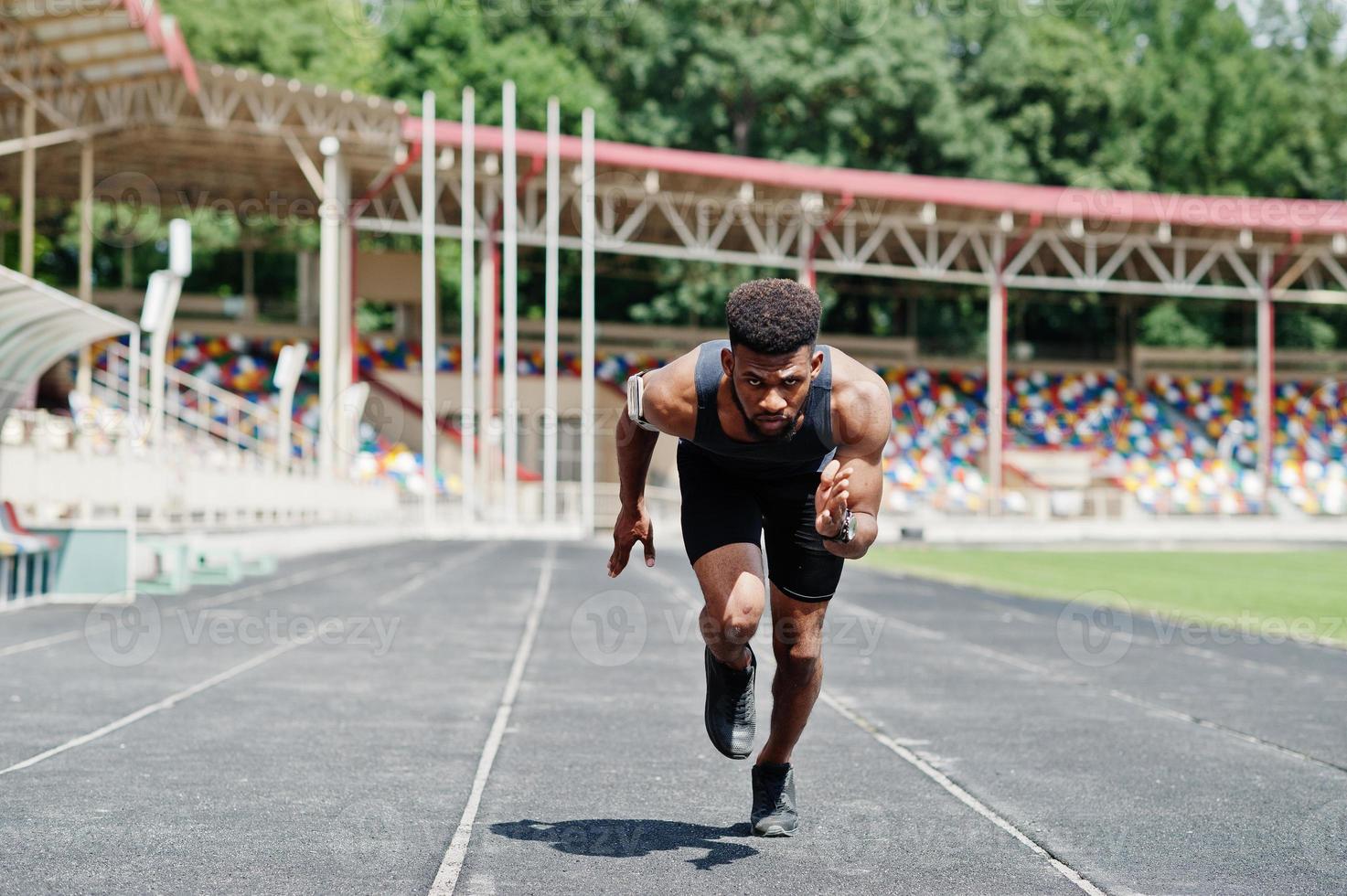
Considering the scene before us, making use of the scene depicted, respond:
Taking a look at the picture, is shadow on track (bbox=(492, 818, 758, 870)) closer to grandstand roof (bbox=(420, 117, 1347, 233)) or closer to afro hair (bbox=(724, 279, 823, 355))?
afro hair (bbox=(724, 279, 823, 355))

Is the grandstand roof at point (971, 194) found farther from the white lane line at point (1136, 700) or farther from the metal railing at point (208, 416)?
A: the white lane line at point (1136, 700)

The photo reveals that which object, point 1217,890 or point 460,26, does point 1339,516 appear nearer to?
point 460,26

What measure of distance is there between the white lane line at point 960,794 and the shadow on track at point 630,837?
0.98 meters

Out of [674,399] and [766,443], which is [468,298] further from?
[766,443]

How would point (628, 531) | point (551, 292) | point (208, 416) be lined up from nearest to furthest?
point (628, 531), point (208, 416), point (551, 292)

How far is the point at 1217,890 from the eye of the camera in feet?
16.4

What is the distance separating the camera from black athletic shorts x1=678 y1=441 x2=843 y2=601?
5.46 metres

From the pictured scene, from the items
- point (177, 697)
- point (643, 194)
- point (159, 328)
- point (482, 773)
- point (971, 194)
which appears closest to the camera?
point (482, 773)

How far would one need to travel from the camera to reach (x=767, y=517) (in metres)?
5.62

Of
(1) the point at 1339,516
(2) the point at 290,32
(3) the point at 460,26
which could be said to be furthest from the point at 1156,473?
(2) the point at 290,32

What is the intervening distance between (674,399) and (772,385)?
43cm

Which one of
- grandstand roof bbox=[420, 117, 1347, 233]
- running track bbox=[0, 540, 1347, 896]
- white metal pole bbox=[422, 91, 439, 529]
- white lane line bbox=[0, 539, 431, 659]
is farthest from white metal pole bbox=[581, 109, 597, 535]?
running track bbox=[0, 540, 1347, 896]

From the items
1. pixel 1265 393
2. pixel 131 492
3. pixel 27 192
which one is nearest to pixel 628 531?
pixel 131 492

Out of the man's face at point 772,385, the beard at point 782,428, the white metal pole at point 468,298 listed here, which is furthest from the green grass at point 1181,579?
the man's face at point 772,385
